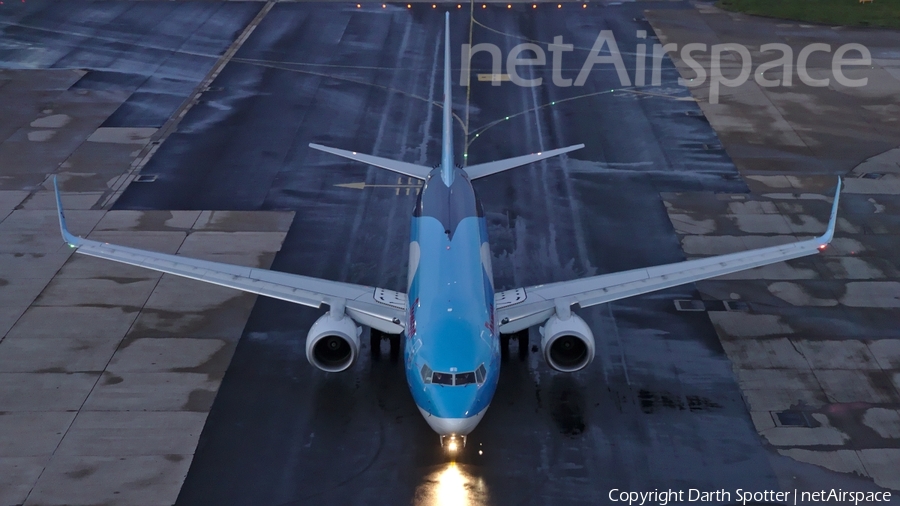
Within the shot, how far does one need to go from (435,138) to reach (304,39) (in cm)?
2032

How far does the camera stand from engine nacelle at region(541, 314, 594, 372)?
26922mm

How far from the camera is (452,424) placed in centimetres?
2395

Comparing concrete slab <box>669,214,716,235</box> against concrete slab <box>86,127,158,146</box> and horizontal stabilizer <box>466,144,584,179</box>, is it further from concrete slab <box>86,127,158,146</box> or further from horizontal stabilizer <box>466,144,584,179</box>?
concrete slab <box>86,127,158,146</box>

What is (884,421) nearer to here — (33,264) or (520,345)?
(520,345)

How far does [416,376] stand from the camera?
2470cm

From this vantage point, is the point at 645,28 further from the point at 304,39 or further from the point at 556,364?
the point at 556,364

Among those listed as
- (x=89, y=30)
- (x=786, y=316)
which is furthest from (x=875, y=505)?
(x=89, y=30)

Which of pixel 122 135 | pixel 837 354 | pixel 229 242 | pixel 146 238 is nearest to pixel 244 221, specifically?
pixel 229 242

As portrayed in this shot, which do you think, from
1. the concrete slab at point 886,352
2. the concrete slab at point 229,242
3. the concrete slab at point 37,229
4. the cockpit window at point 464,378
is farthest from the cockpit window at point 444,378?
the concrete slab at point 37,229

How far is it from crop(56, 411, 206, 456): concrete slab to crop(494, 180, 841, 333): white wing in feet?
35.7

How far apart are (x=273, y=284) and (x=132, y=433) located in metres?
6.59

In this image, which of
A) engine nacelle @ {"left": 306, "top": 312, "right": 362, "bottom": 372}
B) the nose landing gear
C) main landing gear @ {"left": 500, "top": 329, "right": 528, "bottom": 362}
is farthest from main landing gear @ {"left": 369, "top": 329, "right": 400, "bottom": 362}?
the nose landing gear
